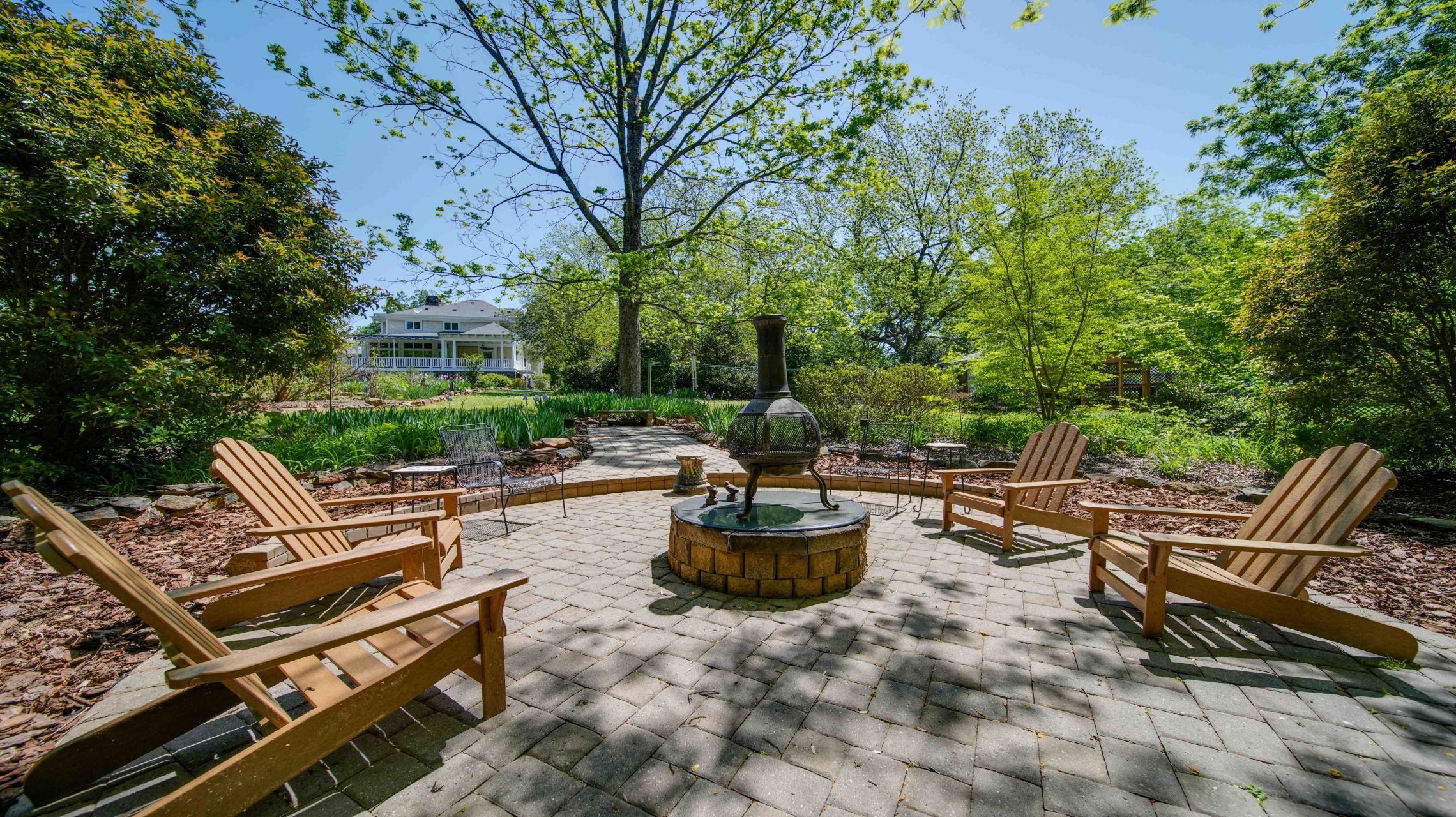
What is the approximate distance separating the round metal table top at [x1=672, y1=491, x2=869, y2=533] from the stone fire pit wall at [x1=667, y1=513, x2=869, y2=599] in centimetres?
6

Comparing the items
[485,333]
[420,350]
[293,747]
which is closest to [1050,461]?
[293,747]

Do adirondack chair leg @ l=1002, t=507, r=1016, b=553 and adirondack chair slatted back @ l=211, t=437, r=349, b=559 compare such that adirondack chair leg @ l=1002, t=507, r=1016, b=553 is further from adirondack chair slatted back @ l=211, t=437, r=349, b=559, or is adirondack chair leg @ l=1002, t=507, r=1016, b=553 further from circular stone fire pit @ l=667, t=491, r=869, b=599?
adirondack chair slatted back @ l=211, t=437, r=349, b=559

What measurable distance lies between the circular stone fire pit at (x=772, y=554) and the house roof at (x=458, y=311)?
147 feet

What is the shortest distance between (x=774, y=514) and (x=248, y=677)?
9.19 ft

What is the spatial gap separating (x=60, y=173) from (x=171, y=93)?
2.04m

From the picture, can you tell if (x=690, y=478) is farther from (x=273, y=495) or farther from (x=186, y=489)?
(x=186, y=489)

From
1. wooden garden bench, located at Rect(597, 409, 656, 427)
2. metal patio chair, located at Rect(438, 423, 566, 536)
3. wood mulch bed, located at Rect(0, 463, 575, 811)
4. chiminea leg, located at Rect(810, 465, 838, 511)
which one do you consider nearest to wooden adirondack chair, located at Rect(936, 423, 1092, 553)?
chiminea leg, located at Rect(810, 465, 838, 511)

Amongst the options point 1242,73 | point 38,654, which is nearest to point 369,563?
point 38,654

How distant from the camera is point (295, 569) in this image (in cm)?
227

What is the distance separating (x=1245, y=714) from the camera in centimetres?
201

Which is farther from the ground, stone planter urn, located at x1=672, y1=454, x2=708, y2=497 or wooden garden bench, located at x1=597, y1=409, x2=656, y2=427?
wooden garden bench, located at x1=597, y1=409, x2=656, y2=427

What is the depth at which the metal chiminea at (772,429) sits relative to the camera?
3.58 meters

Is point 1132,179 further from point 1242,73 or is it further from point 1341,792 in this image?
point 1341,792

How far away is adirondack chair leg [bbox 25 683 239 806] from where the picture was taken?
1.45 m
